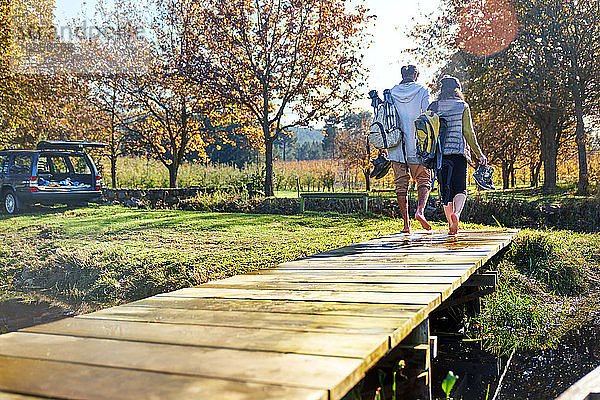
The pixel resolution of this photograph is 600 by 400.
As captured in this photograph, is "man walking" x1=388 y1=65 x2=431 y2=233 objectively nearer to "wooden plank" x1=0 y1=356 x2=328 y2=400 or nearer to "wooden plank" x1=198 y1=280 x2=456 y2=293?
"wooden plank" x1=198 y1=280 x2=456 y2=293

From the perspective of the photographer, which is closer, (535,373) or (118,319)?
(118,319)

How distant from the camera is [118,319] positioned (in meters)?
2.46

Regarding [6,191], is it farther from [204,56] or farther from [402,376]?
[402,376]

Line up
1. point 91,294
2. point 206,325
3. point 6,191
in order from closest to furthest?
1. point 206,325
2. point 91,294
3. point 6,191

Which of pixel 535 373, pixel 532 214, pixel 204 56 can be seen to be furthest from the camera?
pixel 204 56

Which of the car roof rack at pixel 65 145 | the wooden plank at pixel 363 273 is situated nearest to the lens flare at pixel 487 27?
the car roof rack at pixel 65 145

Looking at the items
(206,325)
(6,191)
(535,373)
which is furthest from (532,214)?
(6,191)

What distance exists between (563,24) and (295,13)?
827cm

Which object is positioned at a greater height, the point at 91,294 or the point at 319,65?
the point at 319,65

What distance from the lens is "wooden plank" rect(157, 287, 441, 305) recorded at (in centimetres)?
272

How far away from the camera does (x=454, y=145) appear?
607cm

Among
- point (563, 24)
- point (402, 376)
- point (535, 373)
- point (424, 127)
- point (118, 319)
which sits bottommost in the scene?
point (535, 373)

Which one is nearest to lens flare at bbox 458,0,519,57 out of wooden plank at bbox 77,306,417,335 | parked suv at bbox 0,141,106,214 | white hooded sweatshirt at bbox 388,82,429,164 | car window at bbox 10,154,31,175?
white hooded sweatshirt at bbox 388,82,429,164

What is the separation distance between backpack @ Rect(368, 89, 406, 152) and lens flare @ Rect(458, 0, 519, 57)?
12.7 metres
